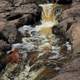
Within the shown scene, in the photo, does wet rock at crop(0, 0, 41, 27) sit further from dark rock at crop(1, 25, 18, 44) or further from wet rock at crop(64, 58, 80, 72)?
wet rock at crop(64, 58, 80, 72)

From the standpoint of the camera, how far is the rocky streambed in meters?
12.3

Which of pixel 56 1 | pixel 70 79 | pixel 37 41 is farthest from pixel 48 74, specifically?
pixel 56 1

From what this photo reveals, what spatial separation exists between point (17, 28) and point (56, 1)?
7.57m

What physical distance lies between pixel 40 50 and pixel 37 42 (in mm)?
1902

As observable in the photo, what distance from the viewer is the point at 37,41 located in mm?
17672

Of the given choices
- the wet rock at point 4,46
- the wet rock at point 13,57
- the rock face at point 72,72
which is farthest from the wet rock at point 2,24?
the rock face at point 72,72

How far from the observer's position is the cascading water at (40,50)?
40.8 feet

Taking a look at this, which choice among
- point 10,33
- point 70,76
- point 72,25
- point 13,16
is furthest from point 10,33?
point 70,76

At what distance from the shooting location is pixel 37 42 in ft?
57.2

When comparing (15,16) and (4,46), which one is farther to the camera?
(15,16)

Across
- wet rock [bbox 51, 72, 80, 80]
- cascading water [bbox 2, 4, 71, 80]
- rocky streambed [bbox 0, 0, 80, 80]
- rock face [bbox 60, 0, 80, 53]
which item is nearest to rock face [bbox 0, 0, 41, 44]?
rocky streambed [bbox 0, 0, 80, 80]

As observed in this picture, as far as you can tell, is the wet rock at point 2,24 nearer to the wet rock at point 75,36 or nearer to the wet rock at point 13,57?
the wet rock at point 13,57

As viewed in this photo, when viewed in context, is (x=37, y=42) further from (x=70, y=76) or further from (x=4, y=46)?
(x=70, y=76)

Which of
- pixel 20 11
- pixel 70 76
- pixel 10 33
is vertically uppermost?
pixel 70 76
